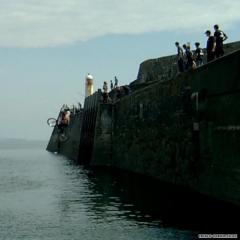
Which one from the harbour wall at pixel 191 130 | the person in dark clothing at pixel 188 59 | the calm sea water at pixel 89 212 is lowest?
the calm sea water at pixel 89 212

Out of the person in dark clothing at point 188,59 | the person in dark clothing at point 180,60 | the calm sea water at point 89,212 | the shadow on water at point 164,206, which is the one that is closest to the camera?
the calm sea water at point 89,212

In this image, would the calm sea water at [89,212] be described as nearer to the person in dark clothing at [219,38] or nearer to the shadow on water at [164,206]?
the shadow on water at [164,206]

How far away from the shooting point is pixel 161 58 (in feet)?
137

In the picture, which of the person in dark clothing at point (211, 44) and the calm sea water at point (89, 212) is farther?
the person in dark clothing at point (211, 44)

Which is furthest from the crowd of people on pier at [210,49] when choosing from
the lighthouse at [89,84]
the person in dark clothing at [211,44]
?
the lighthouse at [89,84]

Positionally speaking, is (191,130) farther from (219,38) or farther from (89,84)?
(89,84)

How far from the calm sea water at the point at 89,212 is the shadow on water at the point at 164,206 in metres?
0.03

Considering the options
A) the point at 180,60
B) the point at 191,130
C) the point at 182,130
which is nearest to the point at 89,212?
the point at 191,130

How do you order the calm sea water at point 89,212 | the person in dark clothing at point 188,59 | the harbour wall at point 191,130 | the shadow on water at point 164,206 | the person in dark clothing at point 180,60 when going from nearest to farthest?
the calm sea water at point 89,212 → the shadow on water at point 164,206 → the harbour wall at point 191,130 → the person in dark clothing at point 188,59 → the person in dark clothing at point 180,60

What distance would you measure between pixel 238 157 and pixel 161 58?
Answer: 78.5 ft

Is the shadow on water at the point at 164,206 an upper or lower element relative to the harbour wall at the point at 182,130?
lower

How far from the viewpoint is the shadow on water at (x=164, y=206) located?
16594 mm

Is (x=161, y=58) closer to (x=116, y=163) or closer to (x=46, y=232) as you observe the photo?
(x=116, y=163)

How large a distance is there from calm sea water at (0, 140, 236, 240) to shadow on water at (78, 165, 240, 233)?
0.03 m
